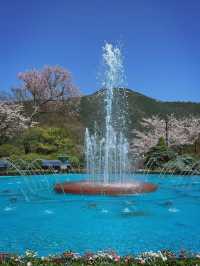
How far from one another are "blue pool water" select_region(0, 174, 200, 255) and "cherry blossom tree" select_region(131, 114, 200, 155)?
19786 millimetres

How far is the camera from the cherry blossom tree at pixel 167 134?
32688 millimetres

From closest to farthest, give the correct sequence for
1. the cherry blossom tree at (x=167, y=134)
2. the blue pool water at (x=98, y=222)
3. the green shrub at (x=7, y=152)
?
1. the blue pool water at (x=98, y=222)
2. the green shrub at (x=7, y=152)
3. the cherry blossom tree at (x=167, y=134)

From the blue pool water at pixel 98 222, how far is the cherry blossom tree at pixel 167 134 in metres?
19.8

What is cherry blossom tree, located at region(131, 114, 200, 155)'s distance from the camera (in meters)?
32.7

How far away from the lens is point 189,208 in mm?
10188

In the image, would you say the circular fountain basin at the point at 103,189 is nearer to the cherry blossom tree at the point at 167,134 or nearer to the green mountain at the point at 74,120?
the green mountain at the point at 74,120

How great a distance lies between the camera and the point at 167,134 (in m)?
32.4

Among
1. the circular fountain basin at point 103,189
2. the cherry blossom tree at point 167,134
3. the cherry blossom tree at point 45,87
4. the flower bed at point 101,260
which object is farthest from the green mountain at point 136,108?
the flower bed at point 101,260

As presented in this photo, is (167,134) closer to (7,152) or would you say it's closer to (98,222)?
(7,152)

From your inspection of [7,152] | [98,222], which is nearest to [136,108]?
[7,152]

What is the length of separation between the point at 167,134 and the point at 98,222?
968 inches

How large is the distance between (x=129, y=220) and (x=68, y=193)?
13.0ft

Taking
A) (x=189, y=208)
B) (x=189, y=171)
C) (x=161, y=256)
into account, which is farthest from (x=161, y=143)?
(x=161, y=256)

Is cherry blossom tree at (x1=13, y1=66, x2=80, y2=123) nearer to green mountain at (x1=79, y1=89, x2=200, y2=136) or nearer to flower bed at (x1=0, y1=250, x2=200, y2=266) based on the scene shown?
green mountain at (x1=79, y1=89, x2=200, y2=136)
